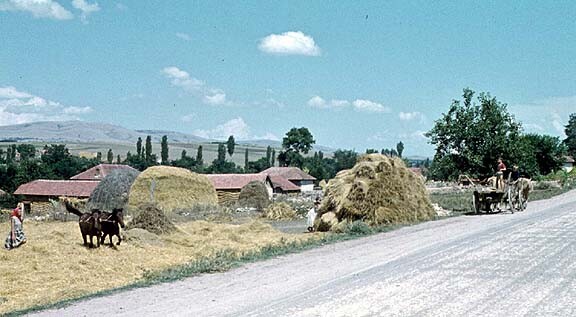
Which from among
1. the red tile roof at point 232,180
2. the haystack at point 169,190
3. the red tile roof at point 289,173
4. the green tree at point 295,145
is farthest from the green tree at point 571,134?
the haystack at point 169,190

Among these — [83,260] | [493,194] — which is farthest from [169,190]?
[83,260]

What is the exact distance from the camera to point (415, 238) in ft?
58.1

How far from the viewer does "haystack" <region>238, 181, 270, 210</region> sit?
150 feet

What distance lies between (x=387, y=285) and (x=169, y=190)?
32800 millimetres

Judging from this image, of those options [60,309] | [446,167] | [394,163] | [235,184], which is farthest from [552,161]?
[60,309]

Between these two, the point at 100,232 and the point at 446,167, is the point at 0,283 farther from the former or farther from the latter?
the point at 446,167

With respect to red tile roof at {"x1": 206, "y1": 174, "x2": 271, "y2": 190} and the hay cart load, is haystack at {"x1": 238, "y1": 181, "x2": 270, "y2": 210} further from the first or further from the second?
the hay cart load

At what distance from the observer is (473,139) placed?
32.7m

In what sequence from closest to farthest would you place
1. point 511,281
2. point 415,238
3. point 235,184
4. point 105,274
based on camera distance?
1. point 511,281
2. point 105,274
3. point 415,238
4. point 235,184

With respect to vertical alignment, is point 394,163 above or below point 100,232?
above

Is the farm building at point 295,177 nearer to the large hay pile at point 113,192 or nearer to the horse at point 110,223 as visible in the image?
the large hay pile at point 113,192

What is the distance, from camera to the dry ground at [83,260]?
1334cm

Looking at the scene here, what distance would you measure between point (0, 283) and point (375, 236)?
9.77 metres

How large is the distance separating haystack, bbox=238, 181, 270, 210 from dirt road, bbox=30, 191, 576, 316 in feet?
96.4
